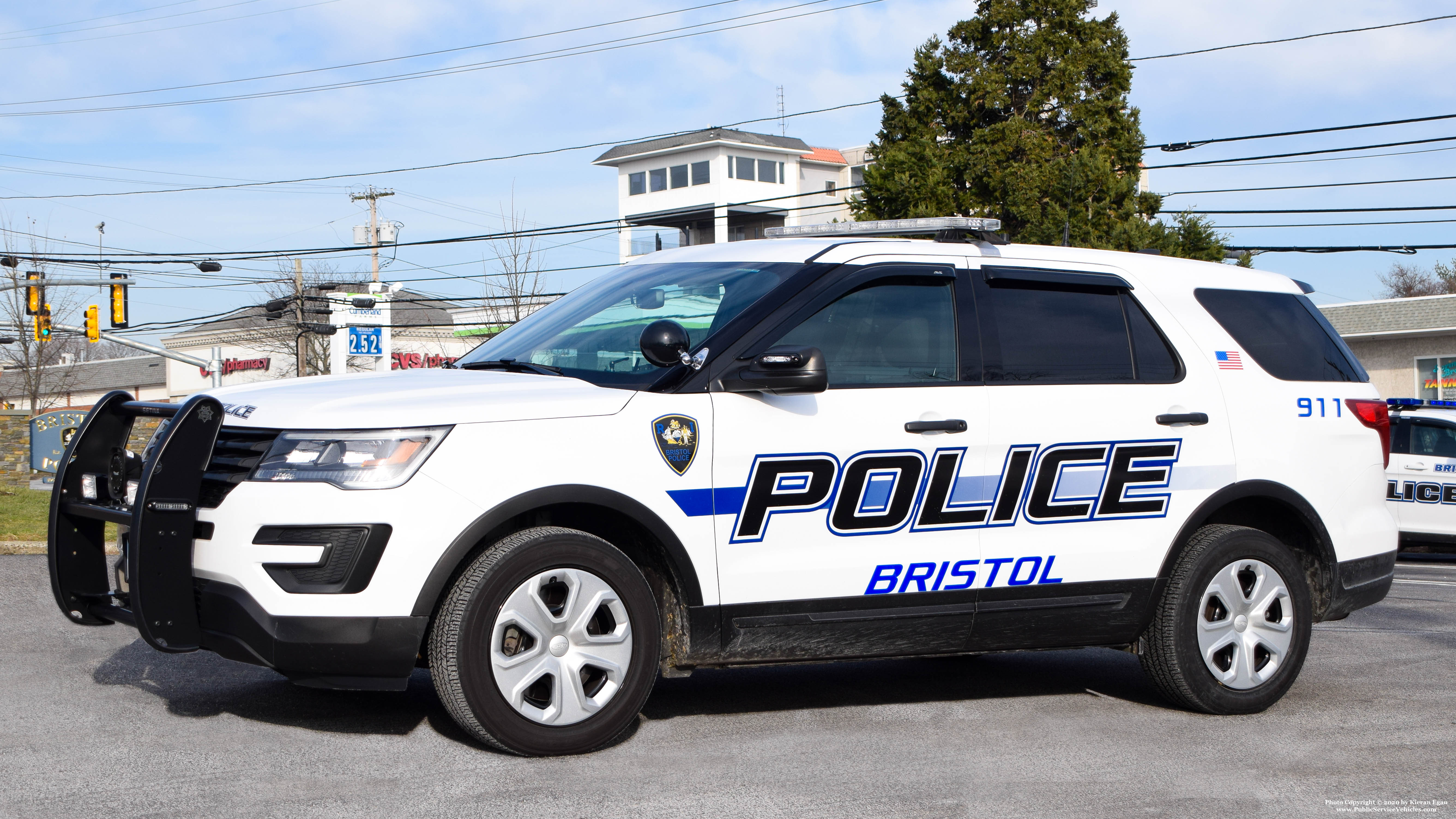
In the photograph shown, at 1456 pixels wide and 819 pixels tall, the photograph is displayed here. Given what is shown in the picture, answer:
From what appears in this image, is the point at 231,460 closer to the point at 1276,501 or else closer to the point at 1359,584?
the point at 1276,501

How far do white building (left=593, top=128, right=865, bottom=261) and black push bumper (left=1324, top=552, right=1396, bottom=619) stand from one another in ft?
218

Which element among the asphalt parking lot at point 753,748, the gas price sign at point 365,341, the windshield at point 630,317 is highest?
the gas price sign at point 365,341

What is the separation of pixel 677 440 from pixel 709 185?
2824 inches

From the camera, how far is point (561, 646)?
4730 mm

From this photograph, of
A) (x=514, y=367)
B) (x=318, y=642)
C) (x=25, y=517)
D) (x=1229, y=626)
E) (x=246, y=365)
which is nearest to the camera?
(x=318, y=642)

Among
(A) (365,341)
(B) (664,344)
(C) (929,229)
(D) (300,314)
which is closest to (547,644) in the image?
(B) (664,344)

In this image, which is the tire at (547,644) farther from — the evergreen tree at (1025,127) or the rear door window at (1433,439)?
the evergreen tree at (1025,127)

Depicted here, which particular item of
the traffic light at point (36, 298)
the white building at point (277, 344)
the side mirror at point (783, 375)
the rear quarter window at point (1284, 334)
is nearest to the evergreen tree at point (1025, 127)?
the traffic light at point (36, 298)

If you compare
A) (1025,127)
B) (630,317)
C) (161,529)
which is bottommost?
(161,529)

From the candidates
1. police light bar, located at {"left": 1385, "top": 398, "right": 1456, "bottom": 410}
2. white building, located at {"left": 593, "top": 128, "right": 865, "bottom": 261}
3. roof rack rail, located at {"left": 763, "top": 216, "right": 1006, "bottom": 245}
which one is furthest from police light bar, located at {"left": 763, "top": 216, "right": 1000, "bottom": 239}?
white building, located at {"left": 593, "top": 128, "right": 865, "bottom": 261}

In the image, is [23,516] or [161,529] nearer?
[161,529]

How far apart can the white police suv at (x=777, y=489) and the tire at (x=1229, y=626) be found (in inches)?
0.6

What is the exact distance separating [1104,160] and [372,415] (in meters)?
28.2

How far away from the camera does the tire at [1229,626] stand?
5.78m
